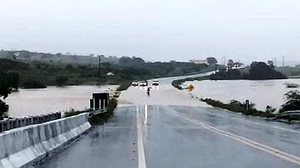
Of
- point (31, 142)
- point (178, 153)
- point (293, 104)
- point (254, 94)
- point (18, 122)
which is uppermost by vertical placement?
point (31, 142)

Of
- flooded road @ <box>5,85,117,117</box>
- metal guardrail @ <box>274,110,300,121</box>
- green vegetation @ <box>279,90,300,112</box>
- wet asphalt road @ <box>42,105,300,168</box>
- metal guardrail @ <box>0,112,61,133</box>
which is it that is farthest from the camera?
flooded road @ <box>5,85,117,117</box>

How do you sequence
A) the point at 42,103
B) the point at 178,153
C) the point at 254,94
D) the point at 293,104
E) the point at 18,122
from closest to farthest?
1. the point at 178,153
2. the point at 18,122
3. the point at 293,104
4. the point at 42,103
5. the point at 254,94

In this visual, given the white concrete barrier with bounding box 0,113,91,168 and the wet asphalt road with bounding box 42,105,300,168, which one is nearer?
the white concrete barrier with bounding box 0,113,91,168

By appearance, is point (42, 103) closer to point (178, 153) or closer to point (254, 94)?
point (254, 94)

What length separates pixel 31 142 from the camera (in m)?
14.6

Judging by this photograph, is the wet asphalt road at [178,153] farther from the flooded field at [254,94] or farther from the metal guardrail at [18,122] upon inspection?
the flooded field at [254,94]

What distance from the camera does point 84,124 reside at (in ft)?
92.8

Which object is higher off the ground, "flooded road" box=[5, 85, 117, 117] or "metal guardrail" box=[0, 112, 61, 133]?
"metal guardrail" box=[0, 112, 61, 133]

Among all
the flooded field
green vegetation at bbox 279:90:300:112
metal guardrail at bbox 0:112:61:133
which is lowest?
the flooded field

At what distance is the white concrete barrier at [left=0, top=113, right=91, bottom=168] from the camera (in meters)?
12.0

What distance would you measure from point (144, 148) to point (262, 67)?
181 m

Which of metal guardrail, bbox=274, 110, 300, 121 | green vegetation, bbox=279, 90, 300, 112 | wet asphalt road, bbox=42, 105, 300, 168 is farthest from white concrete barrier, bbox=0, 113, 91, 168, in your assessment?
green vegetation, bbox=279, 90, 300, 112

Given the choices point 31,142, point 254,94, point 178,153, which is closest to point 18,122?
point 178,153

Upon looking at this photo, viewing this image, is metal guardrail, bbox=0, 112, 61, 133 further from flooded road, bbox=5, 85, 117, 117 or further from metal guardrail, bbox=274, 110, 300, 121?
flooded road, bbox=5, 85, 117, 117
